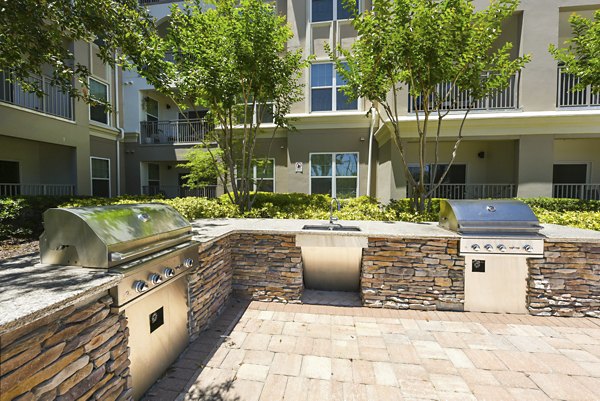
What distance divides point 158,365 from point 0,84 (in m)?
11.0

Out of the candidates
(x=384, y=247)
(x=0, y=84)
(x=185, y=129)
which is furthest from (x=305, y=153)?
(x=0, y=84)

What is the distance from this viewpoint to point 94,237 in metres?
2.08

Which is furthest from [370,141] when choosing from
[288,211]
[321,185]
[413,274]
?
[413,274]

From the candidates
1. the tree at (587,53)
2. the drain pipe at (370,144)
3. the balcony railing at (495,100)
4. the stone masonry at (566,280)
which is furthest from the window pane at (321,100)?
the stone masonry at (566,280)

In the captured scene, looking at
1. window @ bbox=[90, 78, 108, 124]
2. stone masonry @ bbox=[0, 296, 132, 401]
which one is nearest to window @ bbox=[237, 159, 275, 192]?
window @ bbox=[90, 78, 108, 124]

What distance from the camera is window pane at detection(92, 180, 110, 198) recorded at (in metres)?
11.9

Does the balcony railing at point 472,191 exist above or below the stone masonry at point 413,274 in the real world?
above

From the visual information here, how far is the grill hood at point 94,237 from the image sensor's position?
2.09 m

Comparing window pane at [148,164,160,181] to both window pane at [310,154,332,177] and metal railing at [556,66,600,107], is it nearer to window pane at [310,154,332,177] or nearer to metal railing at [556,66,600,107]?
window pane at [310,154,332,177]

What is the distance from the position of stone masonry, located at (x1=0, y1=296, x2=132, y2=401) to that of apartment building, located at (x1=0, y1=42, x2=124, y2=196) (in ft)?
28.8

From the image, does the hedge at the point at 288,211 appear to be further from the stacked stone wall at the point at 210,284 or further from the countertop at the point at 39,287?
the countertop at the point at 39,287

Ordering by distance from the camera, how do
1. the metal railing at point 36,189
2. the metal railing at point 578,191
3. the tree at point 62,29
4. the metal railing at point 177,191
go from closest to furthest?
the tree at point 62,29
the metal railing at point 36,189
the metal railing at point 578,191
the metal railing at point 177,191

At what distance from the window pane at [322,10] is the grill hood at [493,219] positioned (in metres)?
10.5

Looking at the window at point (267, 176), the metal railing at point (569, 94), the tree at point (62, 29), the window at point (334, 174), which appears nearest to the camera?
the tree at point (62, 29)
